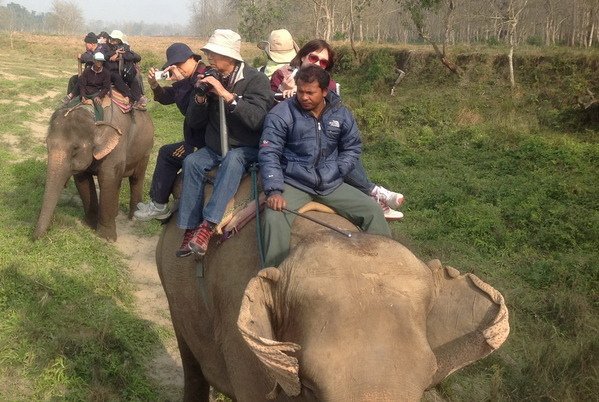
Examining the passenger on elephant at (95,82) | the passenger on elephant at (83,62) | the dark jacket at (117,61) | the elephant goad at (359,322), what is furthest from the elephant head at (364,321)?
the dark jacket at (117,61)

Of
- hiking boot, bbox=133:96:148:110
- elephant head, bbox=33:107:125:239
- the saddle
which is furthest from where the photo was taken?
hiking boot, bbox=133:96:148:110

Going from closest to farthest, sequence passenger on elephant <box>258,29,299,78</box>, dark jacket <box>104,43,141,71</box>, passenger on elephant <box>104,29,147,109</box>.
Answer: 1. passenger on elephant <box>258,29,299,78</box>
2. dark jacket <box>104,43,141,71</box>
3. passenger on elephant <box>104,29,147,109</box>

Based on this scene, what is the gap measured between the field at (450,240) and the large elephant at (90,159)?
34 cm

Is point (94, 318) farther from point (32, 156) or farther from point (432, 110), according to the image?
point (432, 110)

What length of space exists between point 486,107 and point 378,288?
650 inches

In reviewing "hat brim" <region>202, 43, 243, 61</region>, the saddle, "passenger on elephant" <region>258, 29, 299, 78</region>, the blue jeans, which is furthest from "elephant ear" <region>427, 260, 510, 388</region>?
"passenger on elephant" <region>258, 29, 299, 78</region>

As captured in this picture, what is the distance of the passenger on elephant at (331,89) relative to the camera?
4.00 meters

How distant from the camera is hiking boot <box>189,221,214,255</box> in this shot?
389 cm

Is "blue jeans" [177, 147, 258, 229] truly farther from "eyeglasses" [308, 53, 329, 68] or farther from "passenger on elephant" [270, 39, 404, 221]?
"eyeglasses" [308, 53, 329, 68]

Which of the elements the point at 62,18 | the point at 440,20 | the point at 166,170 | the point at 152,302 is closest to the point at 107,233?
the point at 152,302

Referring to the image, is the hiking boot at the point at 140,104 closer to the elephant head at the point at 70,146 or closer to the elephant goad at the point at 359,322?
the elephant head at the point at 70,146

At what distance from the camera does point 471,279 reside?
2.90m

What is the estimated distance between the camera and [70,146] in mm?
8586

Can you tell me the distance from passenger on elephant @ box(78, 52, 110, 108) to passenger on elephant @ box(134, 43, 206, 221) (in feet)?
14.2
